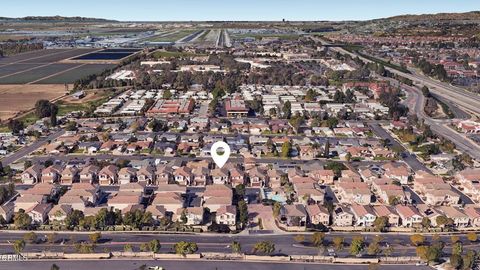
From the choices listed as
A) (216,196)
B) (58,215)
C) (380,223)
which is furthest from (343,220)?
(58,215)

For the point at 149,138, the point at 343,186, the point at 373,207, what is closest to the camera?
the point at 373,207

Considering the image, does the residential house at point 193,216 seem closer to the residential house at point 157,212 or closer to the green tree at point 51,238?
the residential house at point 157,212

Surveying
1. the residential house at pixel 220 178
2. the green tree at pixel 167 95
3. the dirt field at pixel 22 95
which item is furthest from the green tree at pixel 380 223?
the dirt field at pixel 22 95

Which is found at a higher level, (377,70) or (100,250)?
(377,70)

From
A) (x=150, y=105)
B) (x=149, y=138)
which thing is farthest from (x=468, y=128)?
(x=150, y=105)

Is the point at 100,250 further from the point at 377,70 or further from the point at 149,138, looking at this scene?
the point at 377,70

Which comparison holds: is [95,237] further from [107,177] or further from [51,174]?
[51,174]

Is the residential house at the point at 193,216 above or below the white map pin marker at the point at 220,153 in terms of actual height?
below
